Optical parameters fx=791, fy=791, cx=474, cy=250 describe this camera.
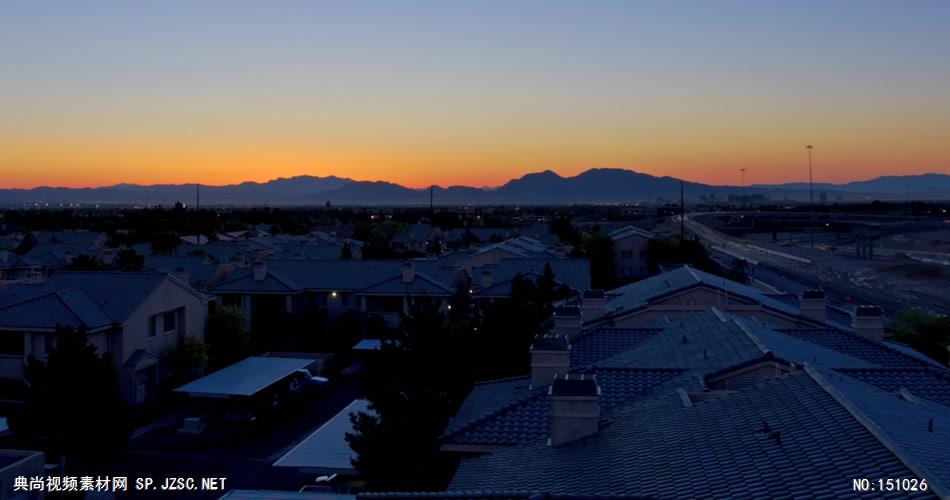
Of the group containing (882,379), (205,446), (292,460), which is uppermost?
(882,379)

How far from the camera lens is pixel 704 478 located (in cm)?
773

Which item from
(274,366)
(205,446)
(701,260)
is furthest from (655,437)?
(701,260)

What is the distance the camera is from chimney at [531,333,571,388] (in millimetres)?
13938

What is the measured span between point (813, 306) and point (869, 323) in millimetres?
2073

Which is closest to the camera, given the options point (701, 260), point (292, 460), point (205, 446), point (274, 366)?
point (292, 460)

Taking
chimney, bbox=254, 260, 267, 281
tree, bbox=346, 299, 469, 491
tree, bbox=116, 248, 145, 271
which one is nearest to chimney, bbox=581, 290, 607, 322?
tree, bbox=346, 299, 469, 491

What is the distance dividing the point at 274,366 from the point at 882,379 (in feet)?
64.5

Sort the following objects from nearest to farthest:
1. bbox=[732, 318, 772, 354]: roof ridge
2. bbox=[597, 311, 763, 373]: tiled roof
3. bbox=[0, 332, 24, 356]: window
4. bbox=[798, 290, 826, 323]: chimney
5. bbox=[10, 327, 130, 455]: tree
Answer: bbox=[732, 318, 772, 354]: roof ridge < bbox=[597, 311, 763, 373]: tiled roof < bbox=[10, 327, 130, 455]: tree < bbox=[798, 290, 826, 323]: chimney < bbox=[0, 332, 24, 356]: window

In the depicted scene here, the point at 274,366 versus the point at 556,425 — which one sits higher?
the point at 556,425

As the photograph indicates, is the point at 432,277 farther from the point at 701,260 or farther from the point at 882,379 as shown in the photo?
the point at 882,379

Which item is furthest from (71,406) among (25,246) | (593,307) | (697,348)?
(25,246)

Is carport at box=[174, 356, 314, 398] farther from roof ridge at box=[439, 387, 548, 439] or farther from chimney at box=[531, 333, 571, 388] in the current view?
roof ridge at box=[439, 387, 548, 439]

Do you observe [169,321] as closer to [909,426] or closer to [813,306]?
[813,306]

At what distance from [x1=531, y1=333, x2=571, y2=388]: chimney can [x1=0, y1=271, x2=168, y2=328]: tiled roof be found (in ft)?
53.4
